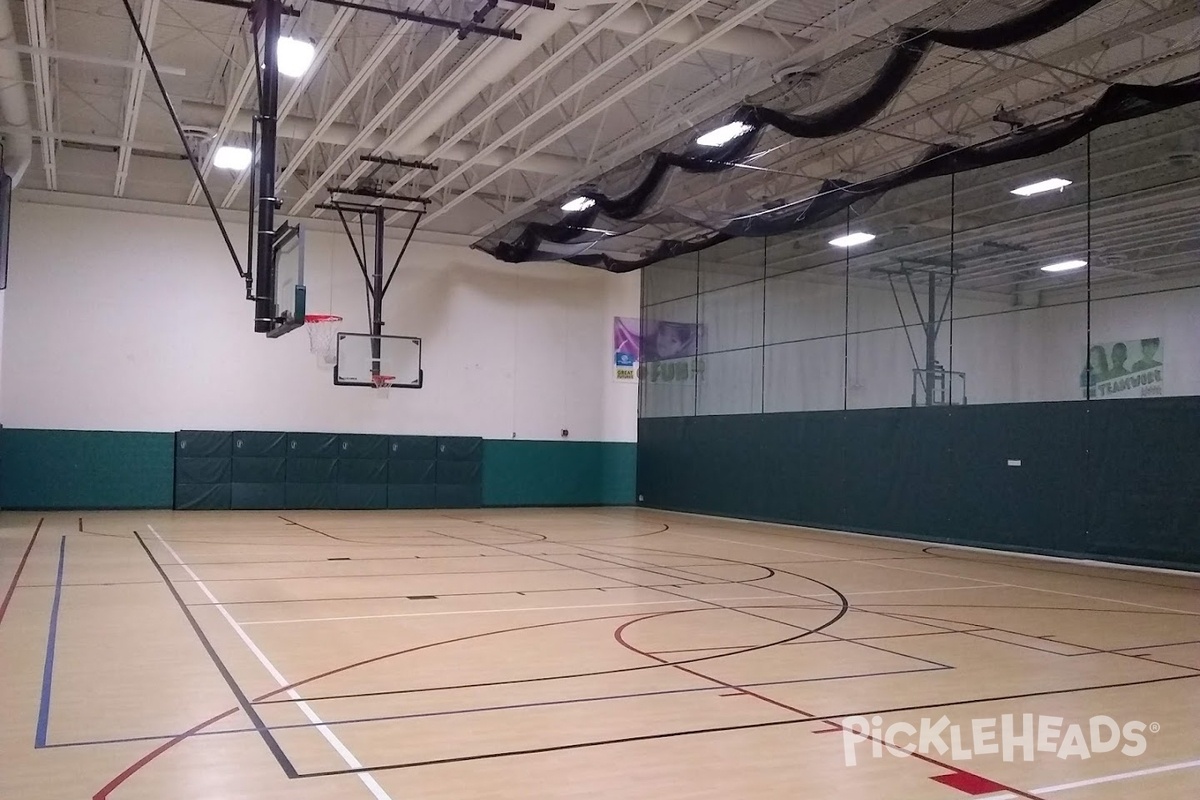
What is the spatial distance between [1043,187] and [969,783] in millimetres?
13175

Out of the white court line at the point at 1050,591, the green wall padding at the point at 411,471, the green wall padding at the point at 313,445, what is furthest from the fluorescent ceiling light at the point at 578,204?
the white court line at the point at 1050,591

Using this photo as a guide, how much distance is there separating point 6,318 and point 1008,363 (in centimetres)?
1955

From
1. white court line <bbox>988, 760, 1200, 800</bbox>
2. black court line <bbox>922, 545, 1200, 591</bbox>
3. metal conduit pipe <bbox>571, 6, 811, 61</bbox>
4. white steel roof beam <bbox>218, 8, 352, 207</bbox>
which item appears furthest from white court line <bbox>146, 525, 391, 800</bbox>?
black court line <bbox>922, 545, 1200, 591</bbox>

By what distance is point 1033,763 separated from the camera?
429 cm

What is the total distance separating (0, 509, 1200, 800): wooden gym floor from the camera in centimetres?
401

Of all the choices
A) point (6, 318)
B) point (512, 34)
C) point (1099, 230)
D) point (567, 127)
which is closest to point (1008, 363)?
point (1099, 230)

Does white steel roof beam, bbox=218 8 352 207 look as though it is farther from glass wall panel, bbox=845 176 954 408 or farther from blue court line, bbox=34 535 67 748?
glass wall panel, bbox=845 176 954 408

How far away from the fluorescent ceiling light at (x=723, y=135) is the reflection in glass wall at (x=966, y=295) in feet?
15.3

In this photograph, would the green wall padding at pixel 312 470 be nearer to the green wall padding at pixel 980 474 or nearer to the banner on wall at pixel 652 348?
the banner on wall at pixel 652 348

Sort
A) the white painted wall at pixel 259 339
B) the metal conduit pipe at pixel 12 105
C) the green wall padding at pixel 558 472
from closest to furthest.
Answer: the metal conduit pipe at pixel 12 105 < the white painted wall at pixel 259 339 < the green wall padding at pixel 558 472

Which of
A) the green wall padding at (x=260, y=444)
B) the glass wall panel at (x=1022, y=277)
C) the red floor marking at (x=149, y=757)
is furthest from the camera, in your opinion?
the green wall padding at (x=260, y=444)

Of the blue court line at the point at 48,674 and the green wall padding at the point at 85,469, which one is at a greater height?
the green wall padding at the point at 85,469

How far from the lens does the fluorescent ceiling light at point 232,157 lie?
1522 cm

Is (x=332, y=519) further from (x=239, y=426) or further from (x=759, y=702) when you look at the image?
(x=759, y=702)
